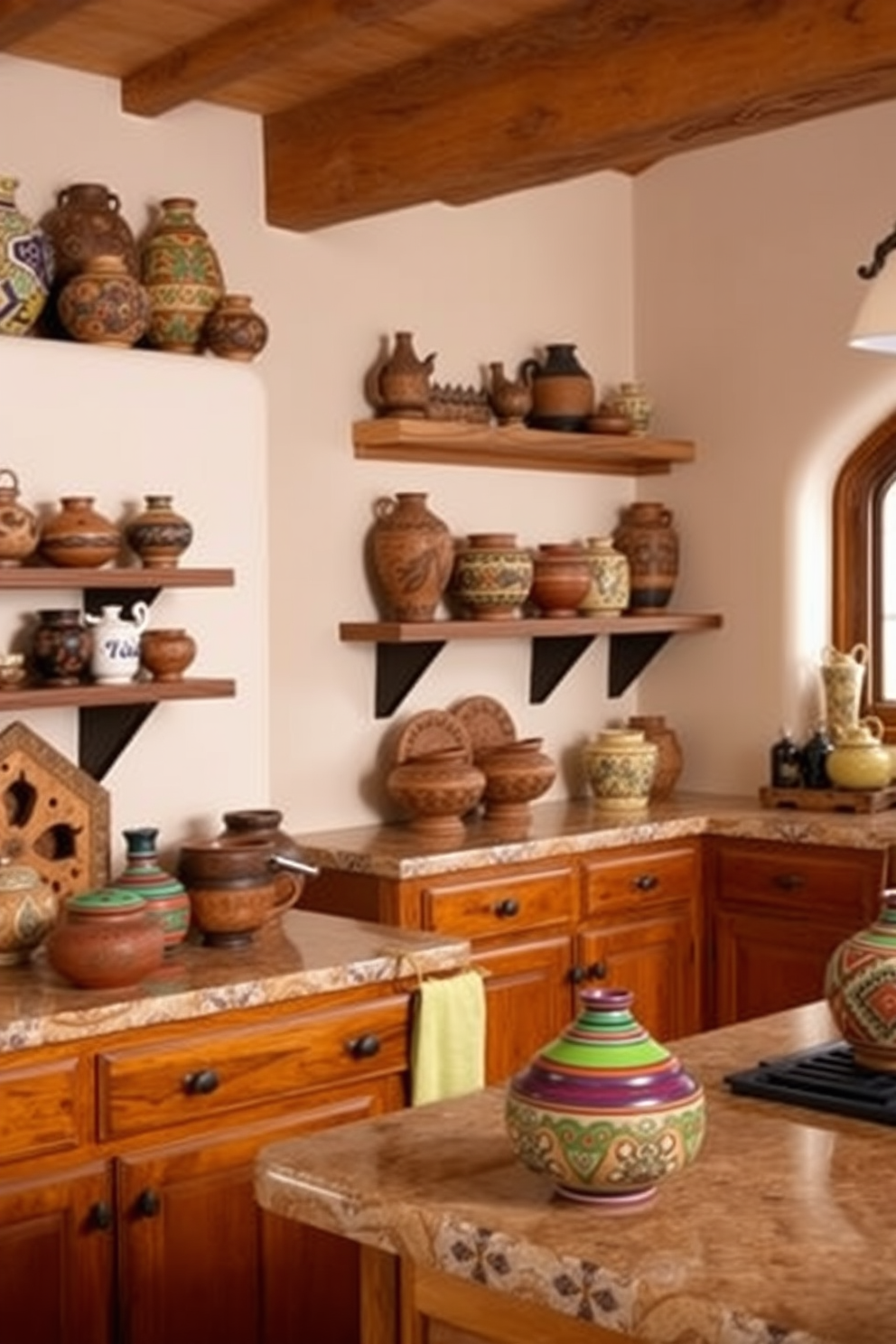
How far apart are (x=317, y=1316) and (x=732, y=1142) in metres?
1.56

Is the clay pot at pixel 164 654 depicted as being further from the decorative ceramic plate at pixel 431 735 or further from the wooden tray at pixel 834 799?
the wooden tray at pixel 834 799

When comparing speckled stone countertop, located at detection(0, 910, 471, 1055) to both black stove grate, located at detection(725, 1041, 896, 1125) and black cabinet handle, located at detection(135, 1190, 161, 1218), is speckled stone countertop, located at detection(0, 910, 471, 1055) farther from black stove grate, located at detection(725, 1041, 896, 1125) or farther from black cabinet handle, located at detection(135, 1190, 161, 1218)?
black stove grate, located at detection(725, 1041, 896, 1125)

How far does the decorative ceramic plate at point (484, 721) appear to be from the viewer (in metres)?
5.09

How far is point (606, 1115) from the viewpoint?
1859 mm

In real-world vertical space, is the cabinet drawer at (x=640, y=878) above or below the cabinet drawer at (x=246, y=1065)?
above

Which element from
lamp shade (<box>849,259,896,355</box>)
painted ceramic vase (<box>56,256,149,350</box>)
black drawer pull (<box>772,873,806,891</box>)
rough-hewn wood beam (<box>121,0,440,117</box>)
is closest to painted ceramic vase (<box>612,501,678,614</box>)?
black drawer pull (<box>772,873,806,891</box>)

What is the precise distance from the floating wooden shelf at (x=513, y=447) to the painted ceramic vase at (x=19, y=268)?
3.65 ft

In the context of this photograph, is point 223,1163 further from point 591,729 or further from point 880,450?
point 880,450

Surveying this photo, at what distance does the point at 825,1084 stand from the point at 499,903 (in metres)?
2.17

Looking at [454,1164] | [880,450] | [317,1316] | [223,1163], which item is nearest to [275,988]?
[223,1163]

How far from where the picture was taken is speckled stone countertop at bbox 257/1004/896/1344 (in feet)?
5.49

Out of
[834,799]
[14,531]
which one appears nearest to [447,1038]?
[14,531]

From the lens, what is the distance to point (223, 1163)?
327 centimetres

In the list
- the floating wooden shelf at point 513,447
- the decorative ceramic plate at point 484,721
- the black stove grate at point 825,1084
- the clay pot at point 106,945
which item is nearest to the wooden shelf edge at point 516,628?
the decorative ceramic plate at point 484,721
